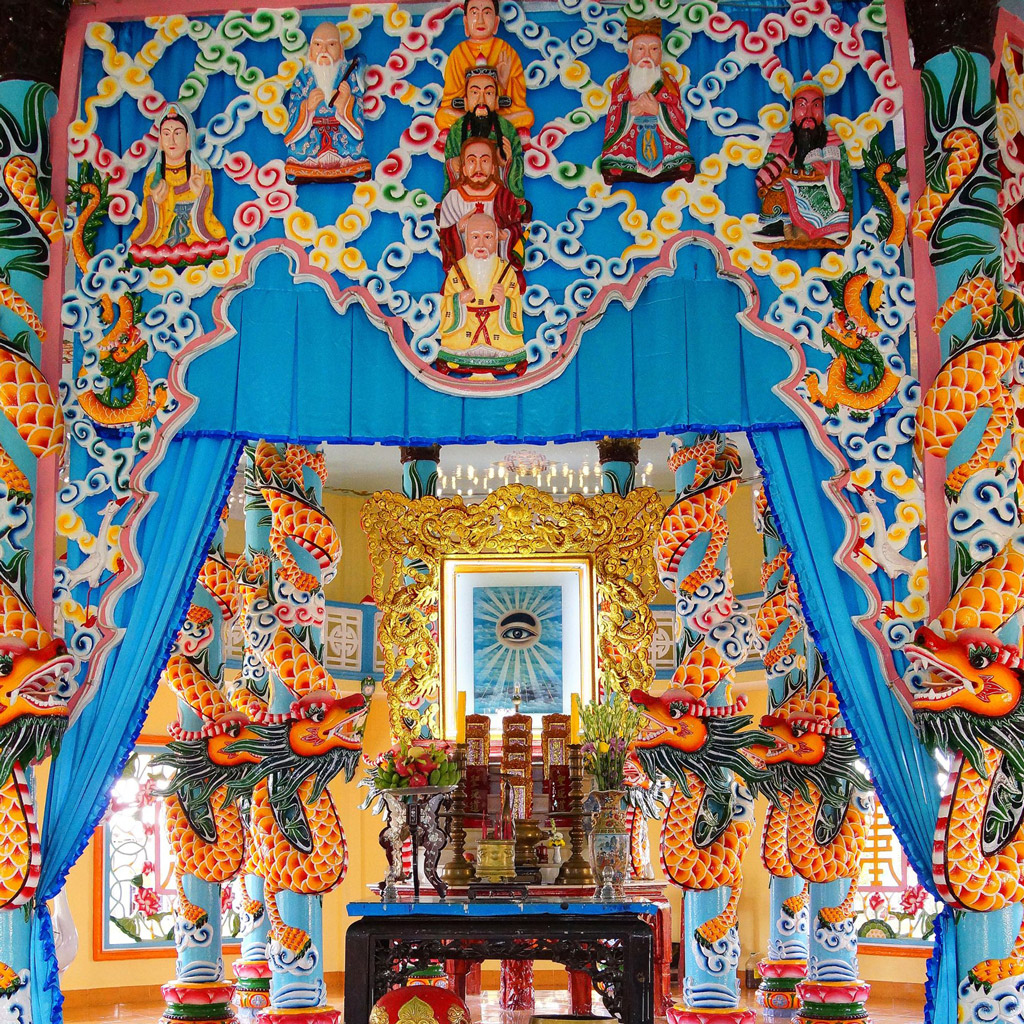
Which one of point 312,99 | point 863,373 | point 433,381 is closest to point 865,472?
point 863,373

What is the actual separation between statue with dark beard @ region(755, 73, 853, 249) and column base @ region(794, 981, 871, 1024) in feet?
13.7

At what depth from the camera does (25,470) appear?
16.7 ft

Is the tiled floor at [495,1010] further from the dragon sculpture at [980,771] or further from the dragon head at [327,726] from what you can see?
the dragon sculpture at [980,771]

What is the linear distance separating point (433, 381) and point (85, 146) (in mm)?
1809

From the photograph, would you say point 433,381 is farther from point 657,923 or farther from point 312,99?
point 657,923

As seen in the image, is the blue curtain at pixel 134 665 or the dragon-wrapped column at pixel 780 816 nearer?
the blue curtain at pixel 134 665

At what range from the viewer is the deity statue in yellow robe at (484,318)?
5270mm

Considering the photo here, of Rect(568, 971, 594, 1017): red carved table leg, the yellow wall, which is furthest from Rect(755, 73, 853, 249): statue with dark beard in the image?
the yellow wall

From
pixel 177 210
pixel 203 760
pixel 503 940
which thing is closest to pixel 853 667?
pixel 503 940

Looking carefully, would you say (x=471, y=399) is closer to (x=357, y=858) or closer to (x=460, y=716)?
(x=460, y=716)

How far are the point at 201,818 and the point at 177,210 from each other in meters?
3.32

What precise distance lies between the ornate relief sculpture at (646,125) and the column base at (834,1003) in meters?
4.52

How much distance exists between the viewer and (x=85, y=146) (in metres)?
5.47

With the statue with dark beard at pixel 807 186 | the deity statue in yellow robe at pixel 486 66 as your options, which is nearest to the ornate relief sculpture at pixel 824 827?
the statue with dark beard at pixel 807 186
